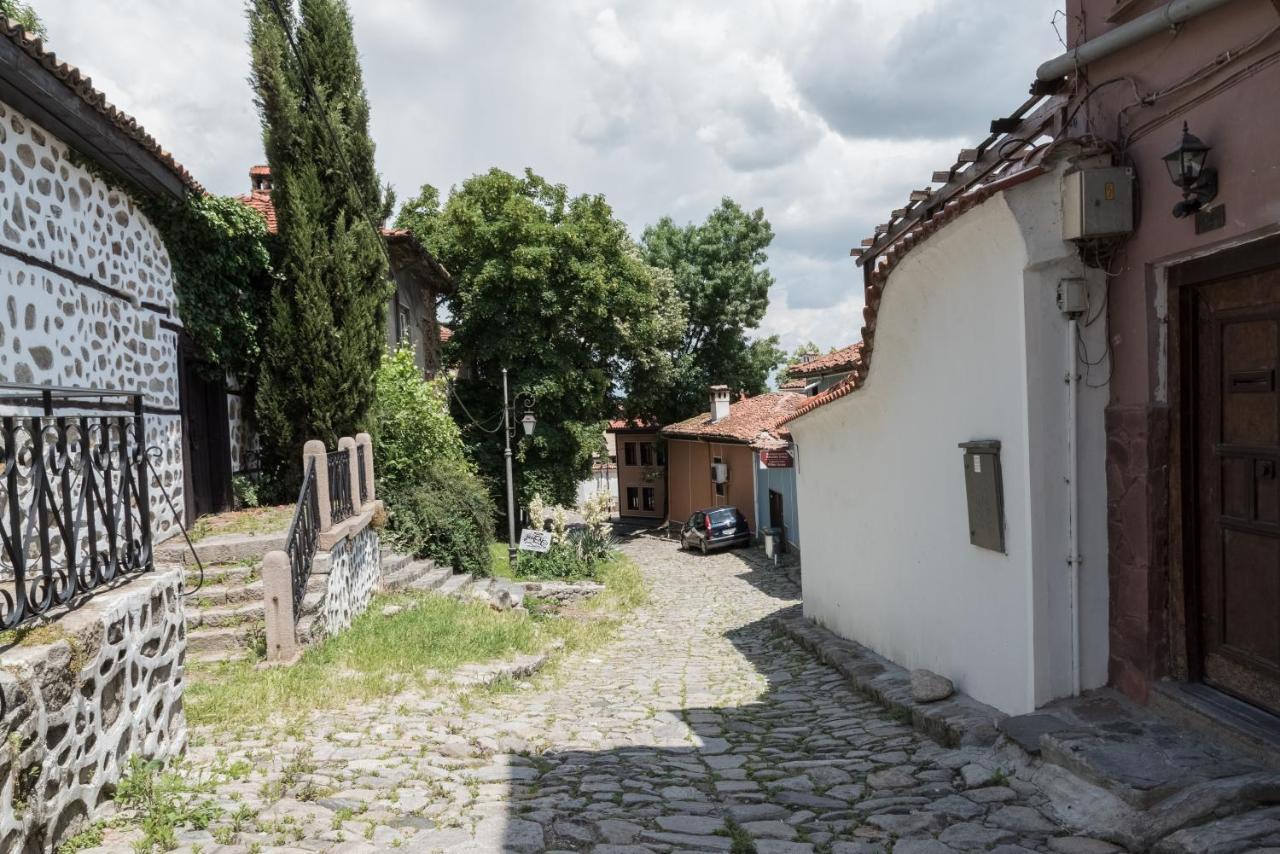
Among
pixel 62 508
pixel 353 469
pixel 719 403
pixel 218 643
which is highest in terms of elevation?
pixel 719 403

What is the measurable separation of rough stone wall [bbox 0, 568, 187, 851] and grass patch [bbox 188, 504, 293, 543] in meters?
4.92

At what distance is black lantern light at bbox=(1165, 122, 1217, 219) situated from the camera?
12.1ft

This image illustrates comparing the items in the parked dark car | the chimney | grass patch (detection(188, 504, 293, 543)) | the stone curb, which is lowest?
the parked dark car

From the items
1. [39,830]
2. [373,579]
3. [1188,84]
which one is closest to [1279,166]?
[1188,84]

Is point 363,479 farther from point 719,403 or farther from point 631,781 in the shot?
point 719,403

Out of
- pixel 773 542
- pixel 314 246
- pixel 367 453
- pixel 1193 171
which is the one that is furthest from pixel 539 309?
pixel 1193 171

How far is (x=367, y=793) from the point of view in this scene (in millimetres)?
4109

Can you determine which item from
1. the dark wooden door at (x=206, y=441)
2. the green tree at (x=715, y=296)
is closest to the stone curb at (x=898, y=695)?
the dark wooden door at (x=206, y=441)

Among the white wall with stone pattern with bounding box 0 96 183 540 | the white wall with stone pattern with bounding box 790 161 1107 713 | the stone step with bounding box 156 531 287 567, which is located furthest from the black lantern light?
the stone step with bounding box 156 531 287 567

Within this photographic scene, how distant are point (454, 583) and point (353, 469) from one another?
2935 mm

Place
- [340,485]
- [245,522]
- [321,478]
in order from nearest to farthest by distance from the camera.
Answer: [321,478] < [340,485] < [245,522]

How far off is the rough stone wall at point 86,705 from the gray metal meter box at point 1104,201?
15.2ft

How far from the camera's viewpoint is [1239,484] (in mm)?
3875

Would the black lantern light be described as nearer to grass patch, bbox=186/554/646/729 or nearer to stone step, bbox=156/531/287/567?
grass patch, bbox=186/554/646/729
